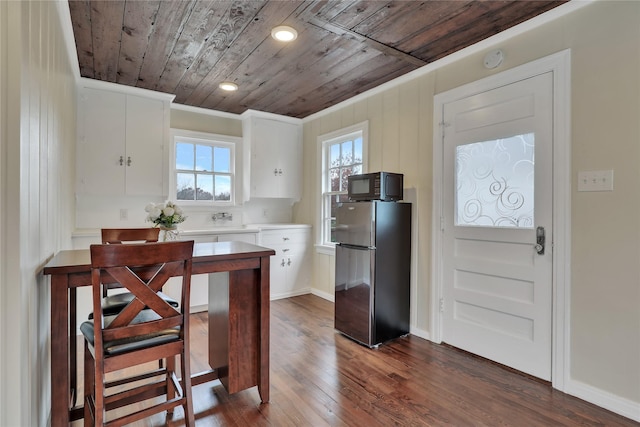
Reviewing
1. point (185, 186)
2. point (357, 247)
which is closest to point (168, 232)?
point (357, 247)

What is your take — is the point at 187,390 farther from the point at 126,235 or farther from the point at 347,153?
the point at 347,153

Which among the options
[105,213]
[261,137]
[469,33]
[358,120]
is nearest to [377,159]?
[358,120]

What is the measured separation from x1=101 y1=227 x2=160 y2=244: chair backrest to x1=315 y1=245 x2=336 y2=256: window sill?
221 cm

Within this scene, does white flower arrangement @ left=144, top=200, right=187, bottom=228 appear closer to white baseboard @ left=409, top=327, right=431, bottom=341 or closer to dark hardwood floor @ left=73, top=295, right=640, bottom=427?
dark hardwood floor @ left=73, top=295, right=640, bottom=427

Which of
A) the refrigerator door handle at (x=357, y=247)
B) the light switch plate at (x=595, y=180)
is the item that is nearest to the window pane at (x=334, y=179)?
the refrigerator door handle at (x=357, y=247)

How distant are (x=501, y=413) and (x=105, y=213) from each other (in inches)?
158

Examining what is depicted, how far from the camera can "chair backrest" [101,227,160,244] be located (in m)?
2.30

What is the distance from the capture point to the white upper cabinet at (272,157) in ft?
14.2

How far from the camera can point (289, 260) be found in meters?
4.36

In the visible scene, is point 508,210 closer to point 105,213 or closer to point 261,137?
point 261,137

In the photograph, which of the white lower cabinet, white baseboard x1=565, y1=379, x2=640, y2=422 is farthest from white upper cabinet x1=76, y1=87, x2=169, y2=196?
white baseboard x1=565, y1=379, x2=640, y2=422

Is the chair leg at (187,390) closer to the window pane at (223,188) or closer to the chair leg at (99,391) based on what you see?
the chair leg at (99,391)

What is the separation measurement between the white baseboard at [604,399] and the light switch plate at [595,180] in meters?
1.21

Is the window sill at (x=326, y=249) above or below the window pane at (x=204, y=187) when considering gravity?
below
